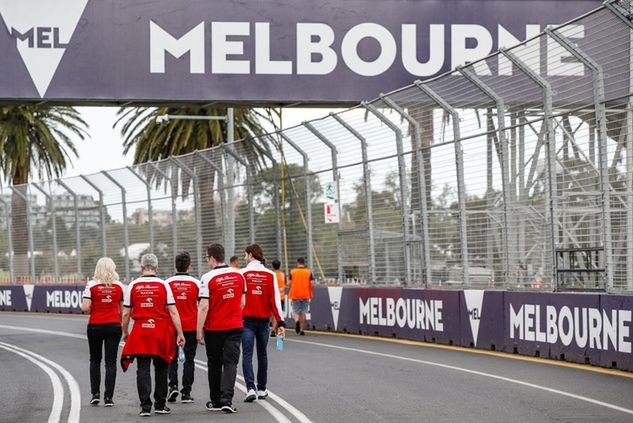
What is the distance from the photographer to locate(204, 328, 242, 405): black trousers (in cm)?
1242

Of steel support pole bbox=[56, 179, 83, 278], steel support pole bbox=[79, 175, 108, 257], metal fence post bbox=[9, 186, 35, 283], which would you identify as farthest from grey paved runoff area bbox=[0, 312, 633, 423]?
metal fence post bbox=[9, 186, 35, 283]

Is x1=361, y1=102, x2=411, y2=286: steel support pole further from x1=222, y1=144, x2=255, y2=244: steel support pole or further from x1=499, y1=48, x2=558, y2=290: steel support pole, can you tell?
x1=222, y1=144, x2=255, y2=244: steel support pole

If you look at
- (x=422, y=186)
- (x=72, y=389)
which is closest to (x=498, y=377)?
(x=72, y=389)

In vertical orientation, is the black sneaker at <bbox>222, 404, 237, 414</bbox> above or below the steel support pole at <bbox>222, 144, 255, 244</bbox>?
below

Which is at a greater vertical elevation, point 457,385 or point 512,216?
point 512,216

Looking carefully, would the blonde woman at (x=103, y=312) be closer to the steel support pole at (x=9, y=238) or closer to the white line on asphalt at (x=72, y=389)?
the white line on asphalt at (x=72, y=389)

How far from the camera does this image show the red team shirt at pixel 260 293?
13398 millimetres

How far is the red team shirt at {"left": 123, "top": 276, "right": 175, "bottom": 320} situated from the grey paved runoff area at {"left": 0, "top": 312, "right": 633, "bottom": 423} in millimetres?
986

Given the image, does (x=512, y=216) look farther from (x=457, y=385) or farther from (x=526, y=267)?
(x=457, y=385)

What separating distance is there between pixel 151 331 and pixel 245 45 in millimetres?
15434

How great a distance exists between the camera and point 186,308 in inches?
513

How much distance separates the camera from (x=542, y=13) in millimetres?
27969

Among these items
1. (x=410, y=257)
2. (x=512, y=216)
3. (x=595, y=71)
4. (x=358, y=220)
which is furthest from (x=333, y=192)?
(x=595, y=71)

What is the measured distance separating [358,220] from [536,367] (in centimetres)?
939
